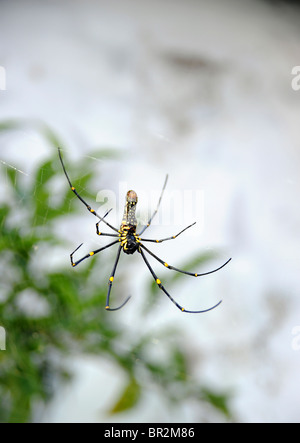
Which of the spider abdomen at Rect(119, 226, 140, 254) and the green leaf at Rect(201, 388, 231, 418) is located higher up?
A: the spider abdomen at Rect(119, 226, 140, 254)

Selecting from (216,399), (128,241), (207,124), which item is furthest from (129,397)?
(207,124)

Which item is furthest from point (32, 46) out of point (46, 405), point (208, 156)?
point (46, 405)

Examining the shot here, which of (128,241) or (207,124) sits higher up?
(207,124)

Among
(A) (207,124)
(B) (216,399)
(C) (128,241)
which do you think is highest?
(A) (207,124)

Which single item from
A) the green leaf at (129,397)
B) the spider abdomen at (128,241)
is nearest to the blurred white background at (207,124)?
the green leaf at (129,397)

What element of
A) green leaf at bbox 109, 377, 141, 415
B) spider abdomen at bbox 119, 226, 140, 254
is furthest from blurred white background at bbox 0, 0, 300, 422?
spider abdomen at bbox 119, 226, 140, 254

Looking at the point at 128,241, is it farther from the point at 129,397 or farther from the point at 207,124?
the point at 207,124

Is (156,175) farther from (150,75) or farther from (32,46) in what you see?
(32,46)

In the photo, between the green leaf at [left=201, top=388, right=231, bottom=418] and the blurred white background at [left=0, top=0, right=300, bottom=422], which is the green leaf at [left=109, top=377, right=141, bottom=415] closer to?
the green leaf at [left=201, top=388, right=231, bottom=418]
